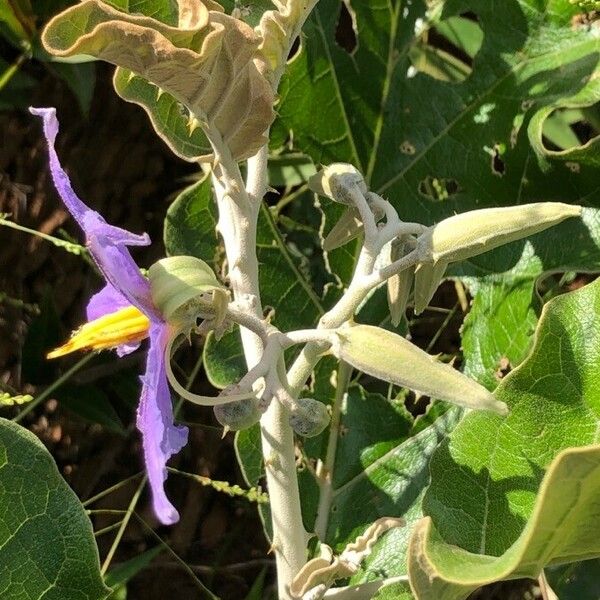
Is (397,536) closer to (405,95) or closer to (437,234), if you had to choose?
(437,234)

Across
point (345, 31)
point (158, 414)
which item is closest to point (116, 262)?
point (158, 414)

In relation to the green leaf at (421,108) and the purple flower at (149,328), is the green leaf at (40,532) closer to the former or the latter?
the purple flower at (149,328)

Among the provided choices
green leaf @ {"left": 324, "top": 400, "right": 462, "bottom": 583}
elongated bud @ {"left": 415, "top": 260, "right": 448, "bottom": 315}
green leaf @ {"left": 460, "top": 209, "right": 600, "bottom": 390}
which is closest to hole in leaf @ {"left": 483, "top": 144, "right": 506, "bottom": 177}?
green leaf @ {"left": 460, "top": 209, "right": 600, "bottom": 390}

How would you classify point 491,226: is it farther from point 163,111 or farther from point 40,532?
point 40,532

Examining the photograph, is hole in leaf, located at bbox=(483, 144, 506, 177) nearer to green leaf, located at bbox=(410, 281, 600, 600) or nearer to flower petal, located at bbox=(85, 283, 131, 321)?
green leaf, located at bbox=(410, 281, 600, 600)

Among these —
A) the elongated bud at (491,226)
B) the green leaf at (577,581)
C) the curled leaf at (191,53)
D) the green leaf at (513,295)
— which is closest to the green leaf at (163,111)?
the curled leaf at (191,53)

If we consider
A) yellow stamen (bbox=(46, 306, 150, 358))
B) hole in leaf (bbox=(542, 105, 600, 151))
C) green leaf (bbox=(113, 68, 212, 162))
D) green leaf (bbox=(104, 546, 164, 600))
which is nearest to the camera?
yellow stamen (bbox=(46, 306, 150, 358))
